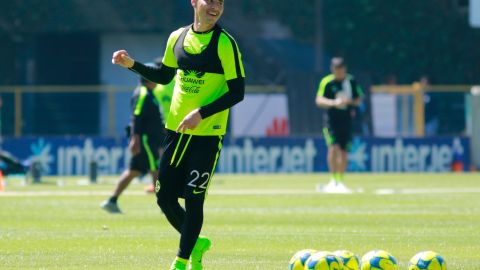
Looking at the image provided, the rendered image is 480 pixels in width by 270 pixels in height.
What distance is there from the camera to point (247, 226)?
1623 cm

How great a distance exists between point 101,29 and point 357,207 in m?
26.3

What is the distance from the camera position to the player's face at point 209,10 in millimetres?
11055

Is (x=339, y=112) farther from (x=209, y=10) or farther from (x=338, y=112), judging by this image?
(x=209, y=10)

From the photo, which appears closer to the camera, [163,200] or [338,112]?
[163,200]

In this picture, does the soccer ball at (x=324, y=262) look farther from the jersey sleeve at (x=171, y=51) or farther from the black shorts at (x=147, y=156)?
the black shorts at (x=147, y=156)

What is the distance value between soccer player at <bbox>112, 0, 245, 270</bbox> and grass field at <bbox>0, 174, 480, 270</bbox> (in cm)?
78

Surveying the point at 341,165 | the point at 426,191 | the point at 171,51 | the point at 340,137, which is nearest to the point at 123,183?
the point at 341,165

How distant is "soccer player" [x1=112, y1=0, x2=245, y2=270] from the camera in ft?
36.2

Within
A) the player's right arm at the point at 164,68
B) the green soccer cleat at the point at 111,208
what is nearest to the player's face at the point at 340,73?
→ the green soccer cleat at the point at 111,208

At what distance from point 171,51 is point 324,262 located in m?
2.48

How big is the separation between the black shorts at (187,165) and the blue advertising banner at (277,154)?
20599 millimetres

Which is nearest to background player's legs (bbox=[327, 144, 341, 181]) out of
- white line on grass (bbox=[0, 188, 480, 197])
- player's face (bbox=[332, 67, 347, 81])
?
white line on grass (bbox=[0, 188, 480, 197])

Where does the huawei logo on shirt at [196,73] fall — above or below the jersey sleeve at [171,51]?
below

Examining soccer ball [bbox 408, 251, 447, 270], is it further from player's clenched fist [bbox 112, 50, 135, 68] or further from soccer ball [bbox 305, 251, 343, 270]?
player's clenched fist [bbox 112, 50, 135, 68]
